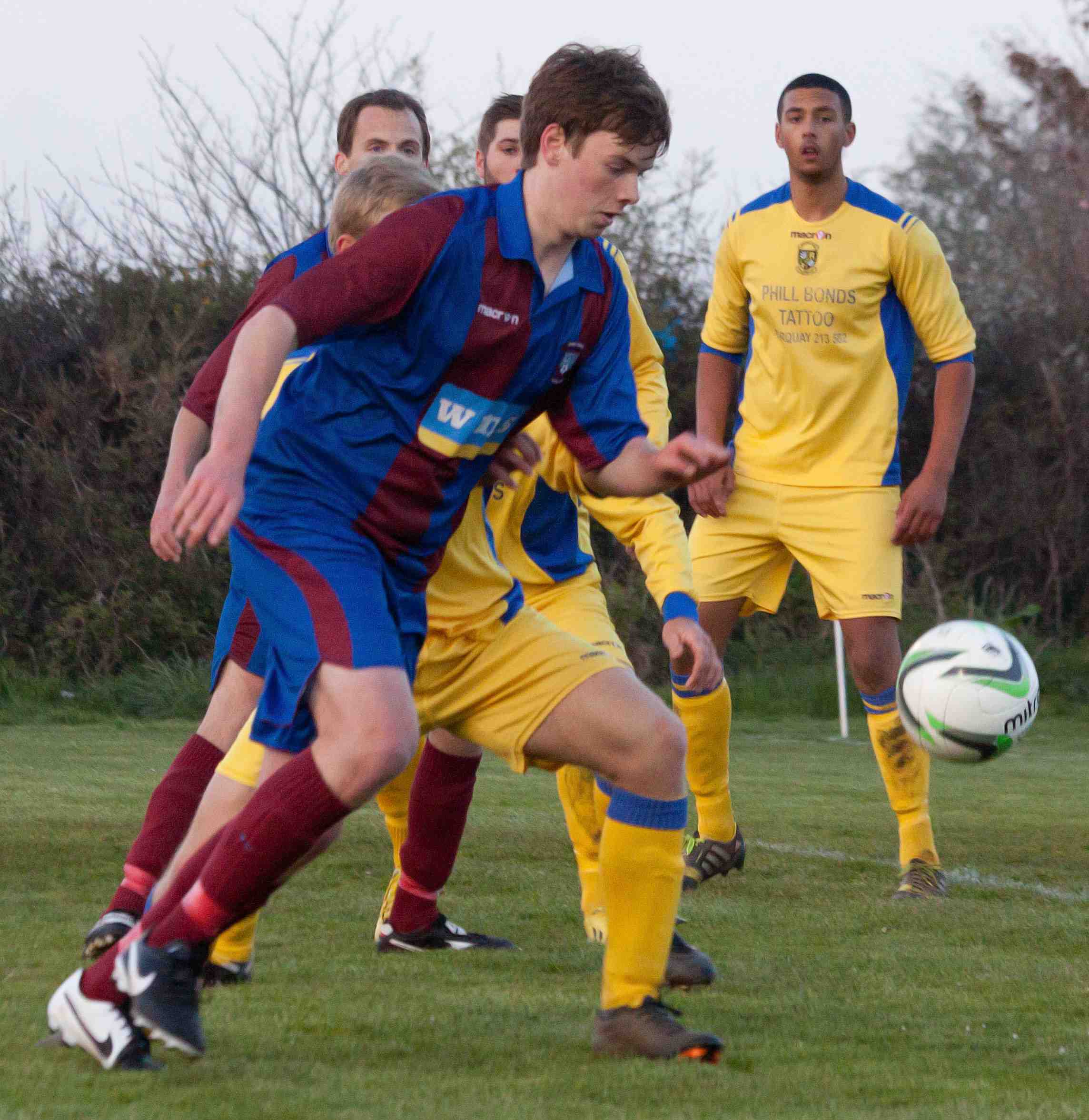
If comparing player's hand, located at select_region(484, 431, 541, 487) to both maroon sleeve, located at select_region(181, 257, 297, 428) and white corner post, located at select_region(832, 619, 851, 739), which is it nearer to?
maroon sleeve, located at select_region(181, 257, 297, 428)

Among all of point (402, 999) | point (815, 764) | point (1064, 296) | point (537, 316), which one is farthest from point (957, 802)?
point (1064, 296)

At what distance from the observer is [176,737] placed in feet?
33.1

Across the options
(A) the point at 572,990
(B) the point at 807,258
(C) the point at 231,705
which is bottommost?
→ (A) the point at 572,990

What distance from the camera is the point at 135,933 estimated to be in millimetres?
2869

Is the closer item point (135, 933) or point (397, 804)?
point (135, 933)

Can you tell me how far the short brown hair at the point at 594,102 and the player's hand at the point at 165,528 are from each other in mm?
1028

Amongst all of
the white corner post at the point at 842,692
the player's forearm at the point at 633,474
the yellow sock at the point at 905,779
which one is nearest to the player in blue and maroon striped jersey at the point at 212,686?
the player's forearm at the point at 633,474

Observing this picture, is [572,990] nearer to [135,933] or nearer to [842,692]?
[135,933]

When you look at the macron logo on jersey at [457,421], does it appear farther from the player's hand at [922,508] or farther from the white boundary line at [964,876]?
the white boundary line at [964,876]

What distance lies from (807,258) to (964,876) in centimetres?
206

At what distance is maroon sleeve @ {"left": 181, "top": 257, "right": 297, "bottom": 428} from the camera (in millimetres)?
3490

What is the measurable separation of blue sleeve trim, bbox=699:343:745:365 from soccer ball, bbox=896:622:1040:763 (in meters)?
1.65

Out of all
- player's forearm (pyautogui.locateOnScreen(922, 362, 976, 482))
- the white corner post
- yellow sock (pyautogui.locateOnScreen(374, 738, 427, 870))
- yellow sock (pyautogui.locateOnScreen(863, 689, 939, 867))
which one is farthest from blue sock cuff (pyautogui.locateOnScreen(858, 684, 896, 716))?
the white corner post

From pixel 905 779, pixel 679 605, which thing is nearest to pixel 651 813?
pixel 679 605
